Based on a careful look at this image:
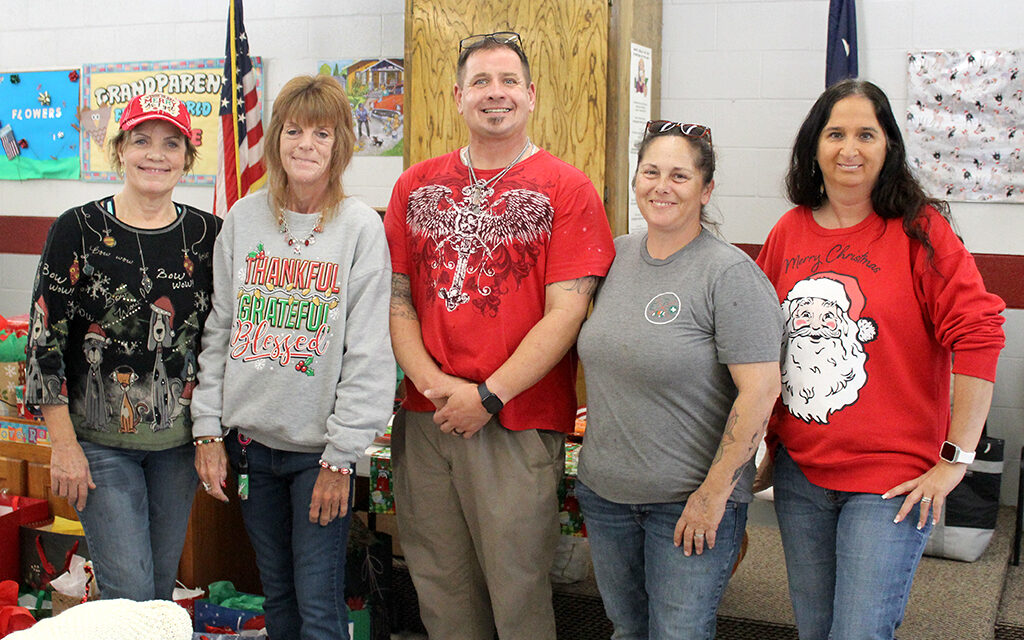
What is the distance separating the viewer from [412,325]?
2.20 meters

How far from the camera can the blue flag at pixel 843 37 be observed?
13.3 ft

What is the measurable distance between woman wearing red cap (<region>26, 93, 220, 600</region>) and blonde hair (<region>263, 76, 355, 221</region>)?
21 cm

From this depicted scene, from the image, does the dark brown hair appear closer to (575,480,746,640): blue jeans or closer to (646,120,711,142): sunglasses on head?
(646,120,711,142): sunglasses on head

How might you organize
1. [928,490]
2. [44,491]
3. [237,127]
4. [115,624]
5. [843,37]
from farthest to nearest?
[237,127]
[843,37]
[44,491]
[928,490]
[115,624]

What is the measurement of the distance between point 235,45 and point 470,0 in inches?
54.3

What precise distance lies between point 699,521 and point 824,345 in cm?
43

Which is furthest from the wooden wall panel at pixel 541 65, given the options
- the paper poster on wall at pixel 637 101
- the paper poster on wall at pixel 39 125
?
the paper poster on wall at pixel 39 125

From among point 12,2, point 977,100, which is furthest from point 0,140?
point 977,100

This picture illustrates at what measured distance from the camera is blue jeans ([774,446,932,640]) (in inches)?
68.4

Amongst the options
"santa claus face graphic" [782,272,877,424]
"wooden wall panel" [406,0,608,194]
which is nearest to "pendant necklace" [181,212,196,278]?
"santa claus face graphic" [782,272,877,424]

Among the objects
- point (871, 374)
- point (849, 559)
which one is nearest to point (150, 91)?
point (871, 374)

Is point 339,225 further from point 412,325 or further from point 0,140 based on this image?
point 0,140

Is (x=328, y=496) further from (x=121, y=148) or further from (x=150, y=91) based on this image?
(x=150, y=91)

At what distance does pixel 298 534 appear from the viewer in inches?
82.0
